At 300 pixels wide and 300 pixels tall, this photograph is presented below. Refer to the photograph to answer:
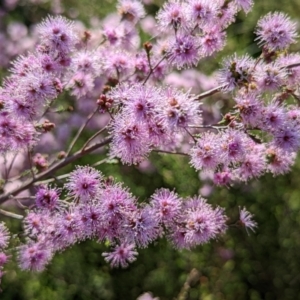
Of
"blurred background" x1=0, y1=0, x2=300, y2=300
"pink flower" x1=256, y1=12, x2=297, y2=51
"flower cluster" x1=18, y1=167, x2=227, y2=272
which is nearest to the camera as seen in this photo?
"flower cluster" x1=18, y1=167, x2=227, y2=272

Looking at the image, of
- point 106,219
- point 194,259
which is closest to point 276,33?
point 106,219

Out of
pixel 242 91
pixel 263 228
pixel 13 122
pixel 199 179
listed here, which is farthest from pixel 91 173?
pixel 263 228

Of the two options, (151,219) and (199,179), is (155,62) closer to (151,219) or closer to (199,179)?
(151,219)

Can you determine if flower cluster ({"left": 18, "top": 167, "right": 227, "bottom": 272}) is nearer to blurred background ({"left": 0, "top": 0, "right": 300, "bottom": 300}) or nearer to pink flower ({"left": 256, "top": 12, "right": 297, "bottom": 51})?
pink flower ({"left": 256, "top": 12, "right": 297, "bottom": 51})

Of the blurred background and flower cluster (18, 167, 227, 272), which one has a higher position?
the blurred background

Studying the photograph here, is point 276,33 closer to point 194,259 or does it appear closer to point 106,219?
point 106,219

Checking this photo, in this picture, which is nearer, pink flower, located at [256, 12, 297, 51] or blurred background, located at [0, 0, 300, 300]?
pink flower, located at [256, 12, 297, 51]

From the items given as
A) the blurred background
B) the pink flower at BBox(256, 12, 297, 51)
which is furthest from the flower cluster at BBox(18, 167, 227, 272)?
the blurred background

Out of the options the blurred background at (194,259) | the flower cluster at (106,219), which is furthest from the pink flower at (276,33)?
the blurred background at (194,259)

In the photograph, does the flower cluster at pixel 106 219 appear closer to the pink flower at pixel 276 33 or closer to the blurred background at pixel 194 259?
the pink flower at pixel 276 33

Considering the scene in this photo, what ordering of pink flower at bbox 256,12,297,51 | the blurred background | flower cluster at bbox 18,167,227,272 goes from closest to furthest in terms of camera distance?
flower cluster at bbox 18,167,227,272
pink flower at bbox 256,12,297,51
the blurred background
